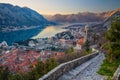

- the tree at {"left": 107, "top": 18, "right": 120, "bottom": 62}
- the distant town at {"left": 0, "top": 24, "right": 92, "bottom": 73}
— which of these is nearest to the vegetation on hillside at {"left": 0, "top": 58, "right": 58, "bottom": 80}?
the distant town at {"left": 0, "top": 24, "right": 92, "bottom": 73}

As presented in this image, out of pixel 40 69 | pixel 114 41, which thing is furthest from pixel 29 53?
pixel 114 41

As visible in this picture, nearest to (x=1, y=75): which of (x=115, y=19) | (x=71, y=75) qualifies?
(x=115, y=19)

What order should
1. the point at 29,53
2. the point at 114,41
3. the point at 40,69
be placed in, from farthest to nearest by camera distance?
1. the point at 29,53
2. the point at 40,69
3. the point at 114,41

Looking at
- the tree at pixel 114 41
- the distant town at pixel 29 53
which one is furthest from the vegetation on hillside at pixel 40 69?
the tree at pixel 114 41

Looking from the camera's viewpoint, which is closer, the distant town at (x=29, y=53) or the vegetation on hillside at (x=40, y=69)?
the vegetation on hillside at (x=40, y=69)

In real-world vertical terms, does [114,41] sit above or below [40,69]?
above

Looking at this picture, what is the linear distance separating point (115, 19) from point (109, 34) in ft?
3.92

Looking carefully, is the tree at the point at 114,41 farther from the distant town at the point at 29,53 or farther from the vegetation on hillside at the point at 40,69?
the distant town at the point at 29,53

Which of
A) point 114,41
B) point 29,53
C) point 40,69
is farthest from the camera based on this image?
point 29,53

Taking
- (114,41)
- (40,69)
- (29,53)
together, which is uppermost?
(114,41)

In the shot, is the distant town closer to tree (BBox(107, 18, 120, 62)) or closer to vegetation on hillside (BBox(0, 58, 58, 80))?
vegetation on hillside (BBox(0, 58, 58, 80))

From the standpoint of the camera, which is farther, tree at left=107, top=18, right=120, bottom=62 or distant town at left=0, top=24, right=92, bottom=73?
distant town at left=0, top=24, right=92, bottom=73

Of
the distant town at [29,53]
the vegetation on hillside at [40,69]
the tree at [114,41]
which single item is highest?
the tree at [114,41]

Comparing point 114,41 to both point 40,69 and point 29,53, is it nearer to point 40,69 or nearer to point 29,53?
point 40,69
